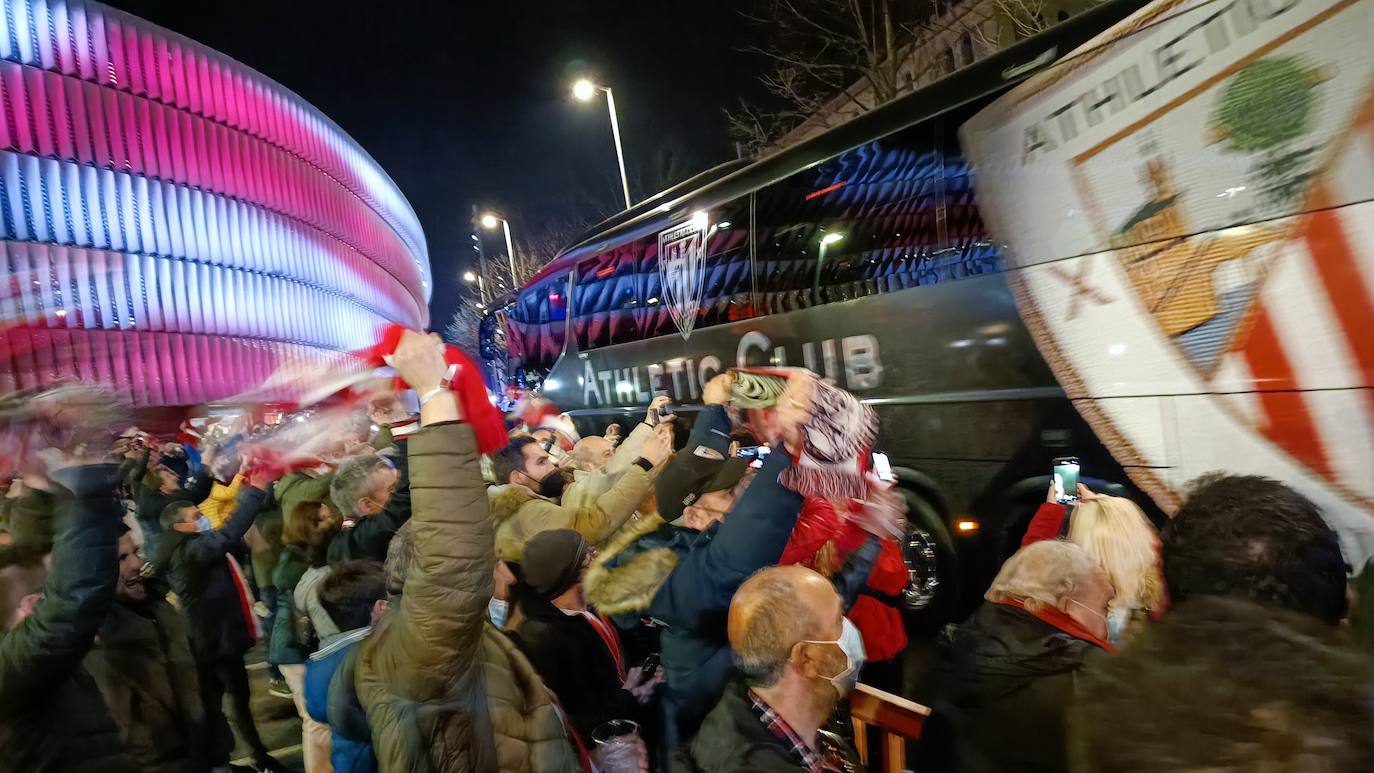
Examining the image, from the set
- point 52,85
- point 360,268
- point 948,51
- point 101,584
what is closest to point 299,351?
point 360,268

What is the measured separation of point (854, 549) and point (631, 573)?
879 millimetres

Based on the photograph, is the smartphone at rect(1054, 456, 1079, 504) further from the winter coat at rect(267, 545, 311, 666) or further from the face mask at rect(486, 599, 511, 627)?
the winter coat at rect(267, 545, 311, 666)

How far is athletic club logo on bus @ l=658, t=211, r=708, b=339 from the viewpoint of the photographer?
6199mm

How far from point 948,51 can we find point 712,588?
57.6 ft

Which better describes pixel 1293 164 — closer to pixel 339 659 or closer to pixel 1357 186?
pixel 1357 186

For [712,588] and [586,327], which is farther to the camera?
[586,327]

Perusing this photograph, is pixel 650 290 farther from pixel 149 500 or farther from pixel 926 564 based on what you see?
pixel 149 500

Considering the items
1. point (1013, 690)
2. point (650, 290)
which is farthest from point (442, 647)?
point (650, 290)

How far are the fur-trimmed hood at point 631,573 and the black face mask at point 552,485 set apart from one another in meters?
1.46

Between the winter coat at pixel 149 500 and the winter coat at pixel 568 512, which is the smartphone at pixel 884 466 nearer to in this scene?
the winter coat at pixel 568 512

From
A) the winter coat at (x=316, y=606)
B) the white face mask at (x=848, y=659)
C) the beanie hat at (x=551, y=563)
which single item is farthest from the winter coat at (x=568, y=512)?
the white face mask at (x=848, y=659)

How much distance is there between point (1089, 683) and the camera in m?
1.22

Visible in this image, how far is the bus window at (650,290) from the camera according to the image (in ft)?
18.9

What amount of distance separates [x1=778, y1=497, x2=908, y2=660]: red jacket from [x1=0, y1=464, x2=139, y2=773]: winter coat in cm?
218
